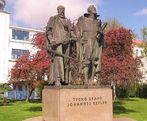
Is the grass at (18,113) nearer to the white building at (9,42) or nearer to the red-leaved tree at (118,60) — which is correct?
the red-leaved tree at (118,60)

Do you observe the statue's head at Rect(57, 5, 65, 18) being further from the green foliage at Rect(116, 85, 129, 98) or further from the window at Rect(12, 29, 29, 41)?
the window at Rect(12, 29, 29, 41)

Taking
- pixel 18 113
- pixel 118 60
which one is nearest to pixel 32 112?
pixel 18 113

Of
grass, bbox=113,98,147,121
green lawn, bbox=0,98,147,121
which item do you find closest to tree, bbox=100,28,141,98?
grass, bbox=113,98,147,121

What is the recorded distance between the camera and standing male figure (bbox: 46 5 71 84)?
1133 cm

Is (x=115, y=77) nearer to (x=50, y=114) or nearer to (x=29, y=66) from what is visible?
(x=29, y=66)

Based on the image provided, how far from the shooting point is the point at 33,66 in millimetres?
29750

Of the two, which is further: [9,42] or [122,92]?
[9,42]

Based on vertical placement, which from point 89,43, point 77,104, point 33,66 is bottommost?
point 77,104

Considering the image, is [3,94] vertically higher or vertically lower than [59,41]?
lower

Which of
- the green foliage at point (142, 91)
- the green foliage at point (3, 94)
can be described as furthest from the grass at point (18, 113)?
the green foliage at point (142, 91)

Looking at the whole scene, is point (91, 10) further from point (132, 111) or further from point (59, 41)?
point (132, 111)

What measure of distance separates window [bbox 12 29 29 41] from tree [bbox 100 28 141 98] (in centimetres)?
1877

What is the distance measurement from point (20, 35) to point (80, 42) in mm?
36491

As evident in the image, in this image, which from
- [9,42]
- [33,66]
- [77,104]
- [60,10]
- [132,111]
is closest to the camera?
[77,104]
